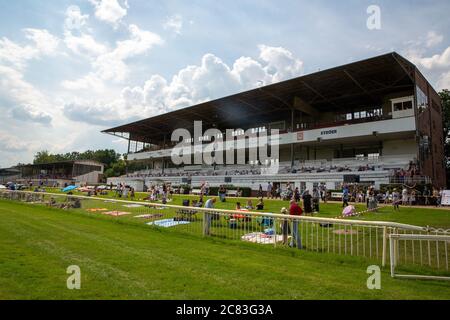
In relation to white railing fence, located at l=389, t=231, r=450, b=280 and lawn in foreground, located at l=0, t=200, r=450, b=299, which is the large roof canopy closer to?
white railing fence, located at l=389, t=231, r=450, b=280

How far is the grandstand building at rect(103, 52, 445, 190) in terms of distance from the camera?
32.2 meters

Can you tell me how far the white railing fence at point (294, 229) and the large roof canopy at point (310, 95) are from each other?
2594 centimetres

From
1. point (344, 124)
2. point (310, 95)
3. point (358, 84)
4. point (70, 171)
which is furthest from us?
point (70, 171)

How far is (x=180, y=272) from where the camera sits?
19.5ft

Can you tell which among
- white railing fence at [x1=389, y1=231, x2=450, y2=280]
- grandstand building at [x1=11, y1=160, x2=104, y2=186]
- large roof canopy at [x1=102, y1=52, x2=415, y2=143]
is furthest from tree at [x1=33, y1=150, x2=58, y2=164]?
white railing fence at [x1=389, y1=231, x2=450, y2=280]

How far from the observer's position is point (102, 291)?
4.77 metres

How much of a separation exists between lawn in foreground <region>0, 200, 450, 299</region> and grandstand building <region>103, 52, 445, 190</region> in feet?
76.4

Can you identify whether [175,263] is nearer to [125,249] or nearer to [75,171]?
[125,249]

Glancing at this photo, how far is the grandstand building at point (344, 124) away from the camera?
3219 cm

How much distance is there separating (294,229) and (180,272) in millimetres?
3988

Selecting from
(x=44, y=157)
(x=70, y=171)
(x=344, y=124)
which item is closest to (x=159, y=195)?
(x=344, y=124)

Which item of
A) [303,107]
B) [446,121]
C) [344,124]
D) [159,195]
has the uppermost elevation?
[446,121]

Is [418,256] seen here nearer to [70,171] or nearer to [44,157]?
[70,171]

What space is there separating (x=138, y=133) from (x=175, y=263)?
220ft
